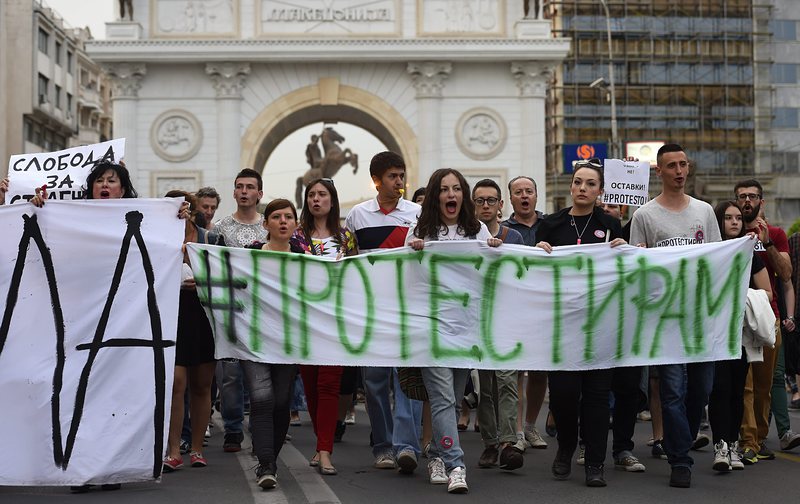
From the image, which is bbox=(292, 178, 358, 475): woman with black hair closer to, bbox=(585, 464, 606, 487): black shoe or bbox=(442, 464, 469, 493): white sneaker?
bbox=(442, 464, 469, 493): white sneaker

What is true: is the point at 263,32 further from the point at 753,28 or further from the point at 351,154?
the point at 753,28

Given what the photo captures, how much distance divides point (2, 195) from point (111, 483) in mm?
3098

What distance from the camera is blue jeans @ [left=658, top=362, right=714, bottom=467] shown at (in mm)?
8344

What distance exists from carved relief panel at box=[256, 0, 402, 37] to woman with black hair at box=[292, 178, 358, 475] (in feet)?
84.9

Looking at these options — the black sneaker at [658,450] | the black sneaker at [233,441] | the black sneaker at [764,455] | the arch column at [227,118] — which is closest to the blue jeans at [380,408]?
the black sneaker at [233,441]

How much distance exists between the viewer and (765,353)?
32.7 ft

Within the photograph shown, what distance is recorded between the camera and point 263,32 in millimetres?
34781

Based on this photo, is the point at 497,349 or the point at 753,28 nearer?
the point at 497,349

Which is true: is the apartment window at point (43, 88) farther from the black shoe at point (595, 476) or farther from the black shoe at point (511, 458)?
Result: the black shoe at point (595, 476)

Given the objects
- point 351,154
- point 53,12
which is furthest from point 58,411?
point 53,12

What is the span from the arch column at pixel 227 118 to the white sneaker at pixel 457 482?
2736 centimetres

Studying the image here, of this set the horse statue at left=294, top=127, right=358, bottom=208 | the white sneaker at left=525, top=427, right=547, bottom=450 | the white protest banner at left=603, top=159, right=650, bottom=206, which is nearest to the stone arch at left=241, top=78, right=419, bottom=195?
the horse statue at left=294, top=127, right=358, bottom=208

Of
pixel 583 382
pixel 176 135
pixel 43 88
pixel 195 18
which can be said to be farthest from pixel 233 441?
pixel 43 88

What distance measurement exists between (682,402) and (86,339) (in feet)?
13.2
